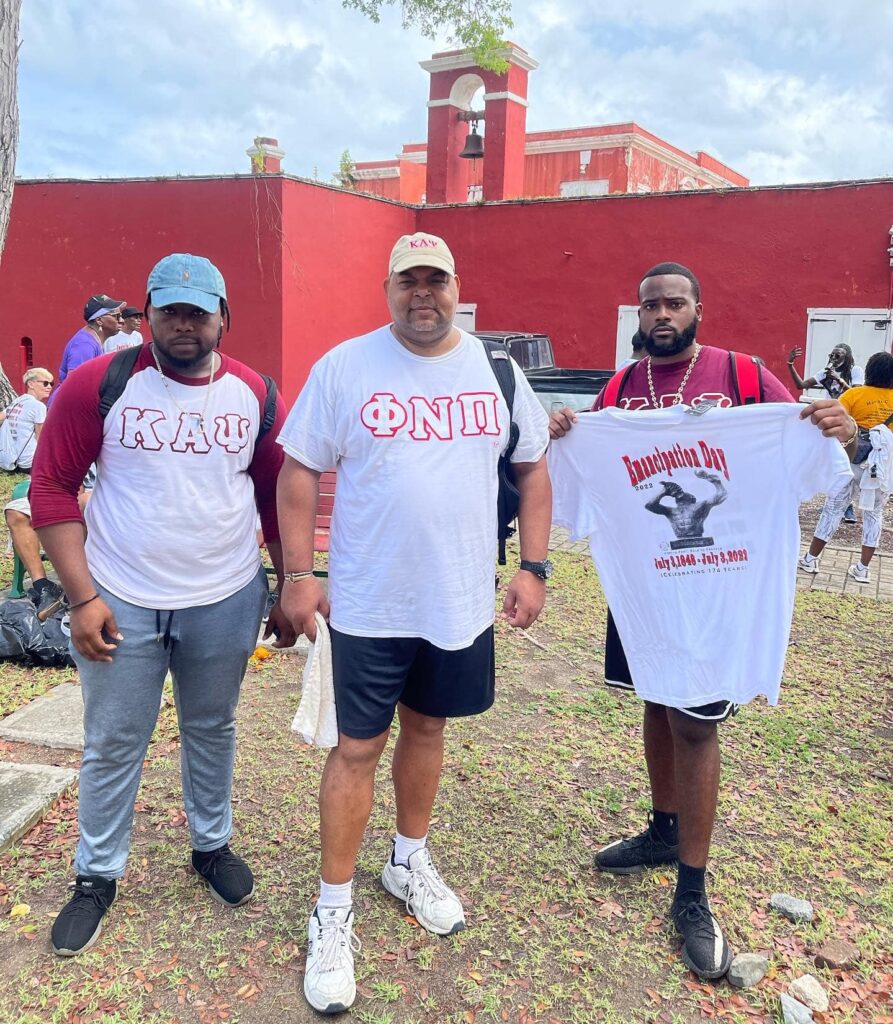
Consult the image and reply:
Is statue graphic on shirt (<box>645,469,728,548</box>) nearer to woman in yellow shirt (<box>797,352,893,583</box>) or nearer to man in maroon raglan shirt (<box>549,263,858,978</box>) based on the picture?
man in maroon raglan shirt (<box>549,263,858,978</box>)

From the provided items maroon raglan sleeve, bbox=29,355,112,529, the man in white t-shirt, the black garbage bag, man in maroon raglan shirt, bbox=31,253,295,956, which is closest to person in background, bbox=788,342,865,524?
the black garbage bag

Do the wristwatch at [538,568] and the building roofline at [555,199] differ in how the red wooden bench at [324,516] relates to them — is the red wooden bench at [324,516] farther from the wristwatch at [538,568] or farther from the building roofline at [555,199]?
the building roofline at [555,199]

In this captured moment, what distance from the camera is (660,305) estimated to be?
2.64m

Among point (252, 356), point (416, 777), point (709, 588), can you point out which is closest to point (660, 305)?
point (709, 588)

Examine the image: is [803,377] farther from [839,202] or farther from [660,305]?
[660,305]

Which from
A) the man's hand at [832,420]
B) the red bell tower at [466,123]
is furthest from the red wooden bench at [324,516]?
the red bell tower at [466,123]

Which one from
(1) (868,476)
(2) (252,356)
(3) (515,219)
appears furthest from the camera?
(3) (515,219)

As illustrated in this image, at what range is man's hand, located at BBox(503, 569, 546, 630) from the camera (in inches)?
103

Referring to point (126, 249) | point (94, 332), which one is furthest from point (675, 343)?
point (126, 249)

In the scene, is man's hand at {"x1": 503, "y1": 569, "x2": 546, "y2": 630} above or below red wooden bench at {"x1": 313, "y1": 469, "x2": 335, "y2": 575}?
above

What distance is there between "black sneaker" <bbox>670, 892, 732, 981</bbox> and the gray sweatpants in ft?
4.95

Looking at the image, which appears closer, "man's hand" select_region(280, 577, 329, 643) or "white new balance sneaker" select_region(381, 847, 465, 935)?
"man's hand" select_region(280, 577, 329, 643)

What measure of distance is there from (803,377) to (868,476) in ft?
20.8

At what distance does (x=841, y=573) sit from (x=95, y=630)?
21.9 feet
